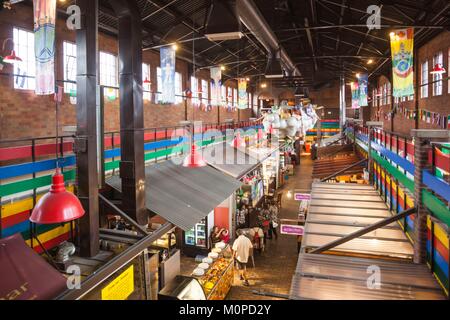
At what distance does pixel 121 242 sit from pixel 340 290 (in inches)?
139

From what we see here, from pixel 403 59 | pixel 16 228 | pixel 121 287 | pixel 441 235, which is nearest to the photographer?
pixel 441 235

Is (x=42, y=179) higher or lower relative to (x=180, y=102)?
lower

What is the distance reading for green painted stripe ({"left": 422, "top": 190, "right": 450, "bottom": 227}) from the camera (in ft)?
12.9

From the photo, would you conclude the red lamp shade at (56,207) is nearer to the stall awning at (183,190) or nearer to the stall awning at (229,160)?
Answer: the stall awning at (183,190)

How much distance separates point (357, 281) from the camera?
444cm

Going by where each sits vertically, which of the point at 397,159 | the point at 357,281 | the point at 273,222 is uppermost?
the point at 397,159

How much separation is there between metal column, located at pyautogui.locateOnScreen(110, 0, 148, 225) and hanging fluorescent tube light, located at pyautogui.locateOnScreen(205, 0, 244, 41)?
1.45m

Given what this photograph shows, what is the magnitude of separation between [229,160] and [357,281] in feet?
29.5

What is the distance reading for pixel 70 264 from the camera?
504cm

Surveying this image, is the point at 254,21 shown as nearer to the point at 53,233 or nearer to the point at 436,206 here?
the point at 436,206

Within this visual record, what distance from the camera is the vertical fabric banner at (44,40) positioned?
24.8ft

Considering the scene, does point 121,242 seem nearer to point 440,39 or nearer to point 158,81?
point 158,81

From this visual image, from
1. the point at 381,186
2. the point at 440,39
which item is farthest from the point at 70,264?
the point at 440,39

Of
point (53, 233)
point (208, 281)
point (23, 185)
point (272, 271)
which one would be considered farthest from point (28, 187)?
point (272, 271)
